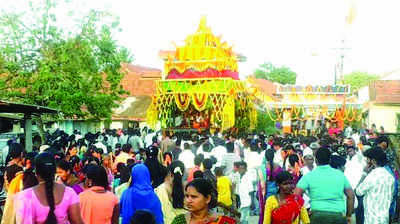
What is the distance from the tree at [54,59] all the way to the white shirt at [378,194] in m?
13.6

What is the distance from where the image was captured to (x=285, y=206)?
5.48m

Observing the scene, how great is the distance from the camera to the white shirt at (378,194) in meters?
6.90

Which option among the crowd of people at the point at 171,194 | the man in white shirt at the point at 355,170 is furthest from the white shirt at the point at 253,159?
the crowd of people at the point at 171,194

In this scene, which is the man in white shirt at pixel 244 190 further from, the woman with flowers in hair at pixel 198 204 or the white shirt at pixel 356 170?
the woman with flowers in hair at pixel 198 204

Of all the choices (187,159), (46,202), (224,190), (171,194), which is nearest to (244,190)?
(224,190)

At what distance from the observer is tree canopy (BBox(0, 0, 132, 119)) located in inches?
763

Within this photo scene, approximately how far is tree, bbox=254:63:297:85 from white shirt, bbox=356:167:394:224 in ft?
249

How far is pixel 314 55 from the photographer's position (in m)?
45.8

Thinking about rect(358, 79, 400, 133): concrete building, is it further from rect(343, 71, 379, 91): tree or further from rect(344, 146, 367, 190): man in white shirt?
rect(343, 71, 379, 91): tree

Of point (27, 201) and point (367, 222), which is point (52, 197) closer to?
point (27, 201)

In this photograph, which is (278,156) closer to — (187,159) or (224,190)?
(187,159)

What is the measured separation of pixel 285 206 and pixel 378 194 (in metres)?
1.97

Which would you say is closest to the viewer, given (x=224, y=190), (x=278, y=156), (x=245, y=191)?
(x=224, y=190)

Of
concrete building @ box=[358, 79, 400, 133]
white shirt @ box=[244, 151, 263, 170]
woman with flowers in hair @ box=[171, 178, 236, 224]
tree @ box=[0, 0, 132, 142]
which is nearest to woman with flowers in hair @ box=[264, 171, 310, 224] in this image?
woman with flowers in hair @ box=[171, 178, 236, 224]
